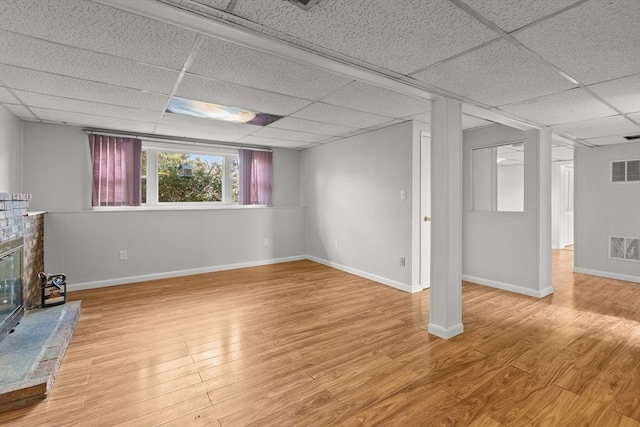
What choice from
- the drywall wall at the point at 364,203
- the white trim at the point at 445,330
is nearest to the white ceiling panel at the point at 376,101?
the drywall wall at the point at 364,203

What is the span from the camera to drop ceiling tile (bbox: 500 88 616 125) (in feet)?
9.38

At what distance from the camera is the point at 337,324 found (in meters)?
3.15

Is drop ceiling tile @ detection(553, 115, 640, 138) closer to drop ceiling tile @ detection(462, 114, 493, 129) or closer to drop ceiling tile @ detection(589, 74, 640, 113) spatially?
drop ceiling tile @ detection(589, 74, 640, 113)

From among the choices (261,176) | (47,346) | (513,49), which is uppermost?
(513,49)

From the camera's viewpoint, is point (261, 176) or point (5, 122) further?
point (261, 176)

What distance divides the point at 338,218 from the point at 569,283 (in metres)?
3.67

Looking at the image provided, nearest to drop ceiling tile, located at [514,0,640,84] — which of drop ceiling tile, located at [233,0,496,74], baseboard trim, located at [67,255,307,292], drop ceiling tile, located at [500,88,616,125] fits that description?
drop ceiling tile, located at [233,0,496,74]

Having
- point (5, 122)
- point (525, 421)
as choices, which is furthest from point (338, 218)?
point (5, 122)

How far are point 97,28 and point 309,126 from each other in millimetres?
2755

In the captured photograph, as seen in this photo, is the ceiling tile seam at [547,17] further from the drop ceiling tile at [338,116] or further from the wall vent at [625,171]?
the wall vent at [625,171]

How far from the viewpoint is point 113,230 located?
4.52m

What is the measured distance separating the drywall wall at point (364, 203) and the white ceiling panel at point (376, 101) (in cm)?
63

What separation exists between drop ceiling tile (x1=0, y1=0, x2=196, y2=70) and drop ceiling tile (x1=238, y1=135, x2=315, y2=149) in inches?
115

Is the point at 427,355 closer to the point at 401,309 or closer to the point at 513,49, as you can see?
the point at 401,309
